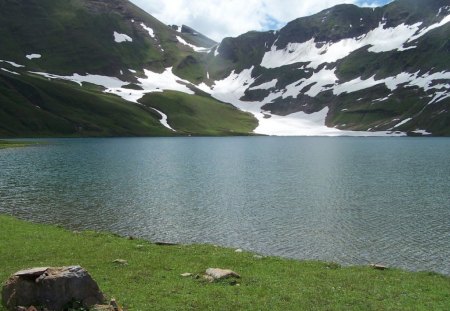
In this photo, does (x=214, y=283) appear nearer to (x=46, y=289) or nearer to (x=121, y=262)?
(x=121, y=262)

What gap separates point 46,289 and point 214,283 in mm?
9814

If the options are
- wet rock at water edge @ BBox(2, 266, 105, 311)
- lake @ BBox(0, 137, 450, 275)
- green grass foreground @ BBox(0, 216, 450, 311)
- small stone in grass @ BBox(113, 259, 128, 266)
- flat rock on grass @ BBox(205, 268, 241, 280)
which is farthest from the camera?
lake @ BBox(0, 137, 450, 275)

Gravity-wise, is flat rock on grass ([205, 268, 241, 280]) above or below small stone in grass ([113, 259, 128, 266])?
above

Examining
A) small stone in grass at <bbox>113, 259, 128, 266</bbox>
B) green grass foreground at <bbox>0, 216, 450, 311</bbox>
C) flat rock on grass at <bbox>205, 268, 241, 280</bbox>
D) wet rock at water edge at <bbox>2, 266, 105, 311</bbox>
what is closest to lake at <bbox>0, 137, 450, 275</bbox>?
green grass foreground at <bbox>0, 216, 450, 311</bbox>

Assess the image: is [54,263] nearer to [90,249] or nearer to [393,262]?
[90,249]

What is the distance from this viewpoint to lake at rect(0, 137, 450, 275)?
42.7 meters

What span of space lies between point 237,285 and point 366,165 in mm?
97585

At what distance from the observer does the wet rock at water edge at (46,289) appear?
1748 cm

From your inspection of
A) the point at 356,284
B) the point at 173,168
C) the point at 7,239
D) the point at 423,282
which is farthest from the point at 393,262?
the point at 173,168

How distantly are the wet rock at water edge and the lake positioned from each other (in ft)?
81.1

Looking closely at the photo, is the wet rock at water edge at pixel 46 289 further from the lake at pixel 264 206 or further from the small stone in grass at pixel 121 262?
the lake at pixel 264 206

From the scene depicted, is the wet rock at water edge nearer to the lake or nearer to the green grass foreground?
the green grass foreground

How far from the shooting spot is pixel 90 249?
33906mm

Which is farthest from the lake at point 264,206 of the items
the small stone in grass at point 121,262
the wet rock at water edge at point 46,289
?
the wet rock at water edge at point 46,289
